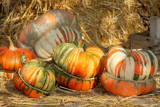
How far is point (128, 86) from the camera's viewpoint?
2.92 meters

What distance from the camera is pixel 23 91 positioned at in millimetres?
3004

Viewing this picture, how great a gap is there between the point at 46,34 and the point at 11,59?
2.11 feet

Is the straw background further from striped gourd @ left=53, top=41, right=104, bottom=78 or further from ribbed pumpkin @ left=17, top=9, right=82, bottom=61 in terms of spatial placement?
striped gourd @ left=53, top=41, right=104, bottom=78

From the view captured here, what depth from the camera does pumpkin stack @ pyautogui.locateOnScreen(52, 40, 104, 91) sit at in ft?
10.2

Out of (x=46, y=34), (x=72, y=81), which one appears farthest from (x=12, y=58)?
(x=72, y=81)

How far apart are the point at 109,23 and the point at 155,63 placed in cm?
255

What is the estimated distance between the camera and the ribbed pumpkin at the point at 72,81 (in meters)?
3.18

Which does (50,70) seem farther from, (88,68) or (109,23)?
(109,23)

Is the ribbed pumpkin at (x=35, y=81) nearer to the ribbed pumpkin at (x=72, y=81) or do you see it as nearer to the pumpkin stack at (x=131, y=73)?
the ribbed pumpkin at (x=72, y=81)

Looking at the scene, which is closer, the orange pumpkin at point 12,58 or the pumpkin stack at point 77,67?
the pumpkin stack at point 77,67

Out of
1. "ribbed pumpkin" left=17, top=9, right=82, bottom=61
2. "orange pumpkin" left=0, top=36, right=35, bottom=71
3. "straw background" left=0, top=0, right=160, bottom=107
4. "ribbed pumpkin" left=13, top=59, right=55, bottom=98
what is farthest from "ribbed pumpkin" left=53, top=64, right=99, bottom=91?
"straw background" left=0, top=0, right=160, bottom=107

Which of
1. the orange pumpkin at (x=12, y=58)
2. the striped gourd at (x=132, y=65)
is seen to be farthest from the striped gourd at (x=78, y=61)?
the orange pumpkin at (x=12, y=58)

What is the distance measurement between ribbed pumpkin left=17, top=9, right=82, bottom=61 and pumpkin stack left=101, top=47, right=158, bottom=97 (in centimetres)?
110

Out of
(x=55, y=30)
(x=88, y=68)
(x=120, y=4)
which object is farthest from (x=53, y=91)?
(x=120, y=4)
